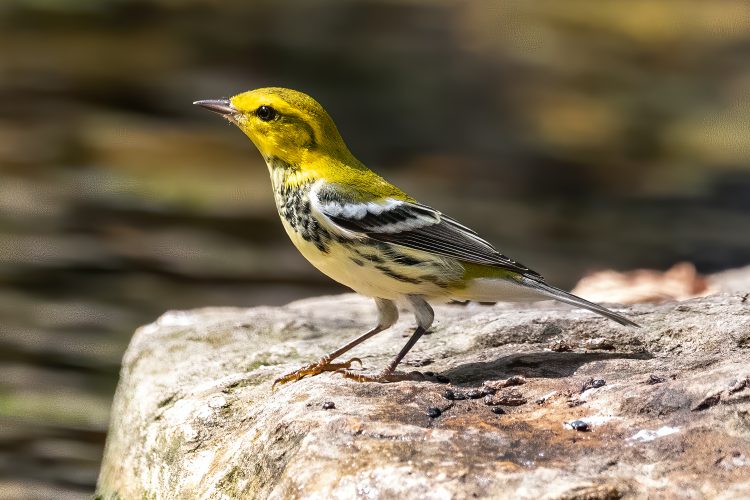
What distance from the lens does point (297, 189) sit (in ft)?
16.0

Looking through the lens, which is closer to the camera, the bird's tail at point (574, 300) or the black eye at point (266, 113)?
the bird's tail at point (574, 300)

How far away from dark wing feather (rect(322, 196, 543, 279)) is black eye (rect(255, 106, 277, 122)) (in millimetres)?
613

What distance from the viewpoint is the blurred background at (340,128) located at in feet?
32.8

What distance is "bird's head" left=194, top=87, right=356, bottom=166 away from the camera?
500 cm

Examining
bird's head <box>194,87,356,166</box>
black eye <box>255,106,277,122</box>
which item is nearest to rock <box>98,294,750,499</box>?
bird's head <box>194,87,356,166</box>

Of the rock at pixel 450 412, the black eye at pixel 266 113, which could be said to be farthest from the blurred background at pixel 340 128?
the black eye at pixel 266 113

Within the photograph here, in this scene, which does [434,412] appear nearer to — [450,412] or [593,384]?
[450,412]

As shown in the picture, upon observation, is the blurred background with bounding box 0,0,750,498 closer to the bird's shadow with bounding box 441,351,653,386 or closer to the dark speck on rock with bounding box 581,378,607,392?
the bird's shadow with bounding box 441,351,653,386

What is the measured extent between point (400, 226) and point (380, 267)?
0.24 m

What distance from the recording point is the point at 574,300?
15.0 feet

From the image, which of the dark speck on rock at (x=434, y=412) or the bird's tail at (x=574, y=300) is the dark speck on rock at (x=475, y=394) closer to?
the dark speck on rock at (x=434, y=412)

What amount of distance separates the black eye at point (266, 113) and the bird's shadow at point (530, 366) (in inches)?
55.3

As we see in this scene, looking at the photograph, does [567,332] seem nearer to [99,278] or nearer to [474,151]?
[99,278]

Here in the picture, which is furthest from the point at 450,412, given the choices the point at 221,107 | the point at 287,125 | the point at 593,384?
the point at 221,107
